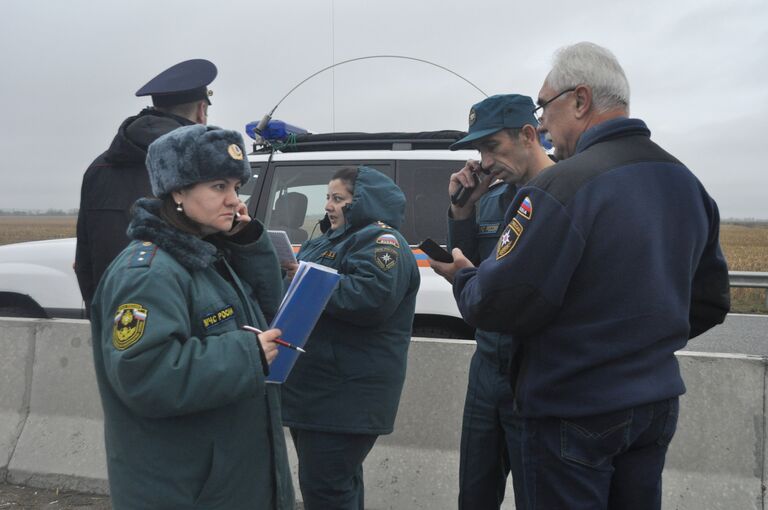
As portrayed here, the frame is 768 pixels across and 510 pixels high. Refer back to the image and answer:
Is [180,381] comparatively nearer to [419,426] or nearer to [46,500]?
[419,426]

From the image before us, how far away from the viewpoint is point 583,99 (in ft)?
6.59

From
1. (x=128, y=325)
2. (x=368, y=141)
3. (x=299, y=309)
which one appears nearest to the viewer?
(x=128, y=325)

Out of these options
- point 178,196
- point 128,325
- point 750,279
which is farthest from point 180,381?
point 750,279

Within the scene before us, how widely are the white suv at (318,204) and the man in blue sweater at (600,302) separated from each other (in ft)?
9.78

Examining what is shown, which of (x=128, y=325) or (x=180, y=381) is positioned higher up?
(x=128, y=325)

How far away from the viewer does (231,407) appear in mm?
1910

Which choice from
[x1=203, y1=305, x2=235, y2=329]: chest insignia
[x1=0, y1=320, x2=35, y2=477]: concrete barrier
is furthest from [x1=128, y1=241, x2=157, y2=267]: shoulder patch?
[x1=0, y1=320, x2=35, y2=477]: concrete barrier

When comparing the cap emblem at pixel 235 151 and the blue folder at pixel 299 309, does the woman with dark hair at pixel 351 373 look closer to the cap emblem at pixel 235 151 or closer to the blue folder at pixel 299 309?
the blue folder at pixel 299 309

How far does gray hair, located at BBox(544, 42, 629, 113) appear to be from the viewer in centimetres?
199

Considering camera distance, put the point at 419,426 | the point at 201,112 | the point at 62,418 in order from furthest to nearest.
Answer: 1. the point at 62,418
2. the point at 419,426
3. the point at 201,112

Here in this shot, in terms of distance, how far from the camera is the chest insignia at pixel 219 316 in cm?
185

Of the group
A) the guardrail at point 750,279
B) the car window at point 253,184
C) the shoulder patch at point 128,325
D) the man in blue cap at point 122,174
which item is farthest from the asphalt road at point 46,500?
the guardrail at point 750,279

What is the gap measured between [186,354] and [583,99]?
4.50 feet

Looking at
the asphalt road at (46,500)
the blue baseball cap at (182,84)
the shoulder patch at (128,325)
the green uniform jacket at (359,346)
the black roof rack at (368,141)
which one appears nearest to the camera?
the shoulder patch at (128,325)
